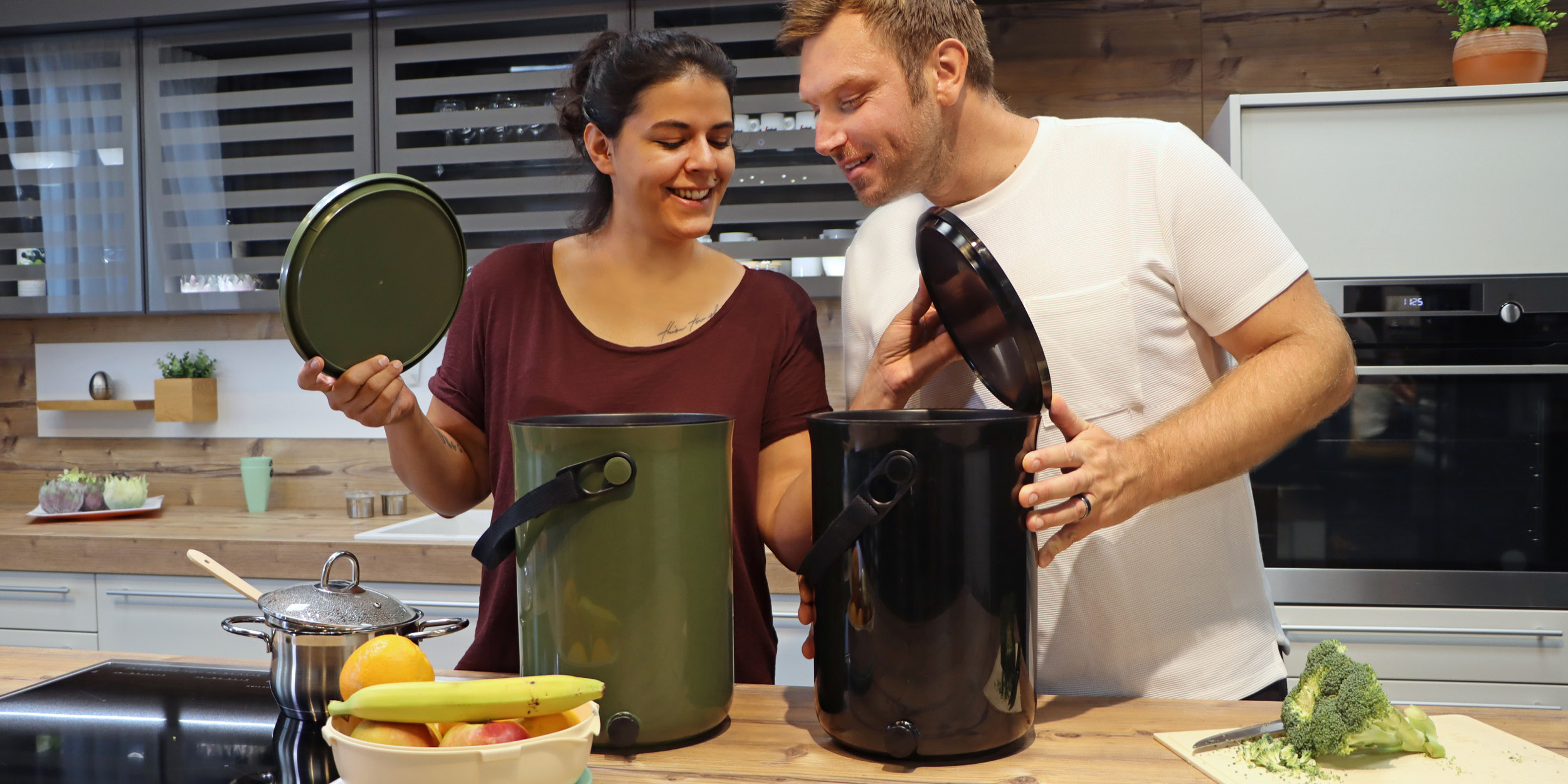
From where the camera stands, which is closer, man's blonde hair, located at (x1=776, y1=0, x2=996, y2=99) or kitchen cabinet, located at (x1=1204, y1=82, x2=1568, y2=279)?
man's blonde hair, located at (x1=776, y1=0, x2=996, y2=99)

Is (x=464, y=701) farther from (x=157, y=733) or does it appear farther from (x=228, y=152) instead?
(x=228, y=152)

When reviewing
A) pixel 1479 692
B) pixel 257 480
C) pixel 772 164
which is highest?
pixel 772 164

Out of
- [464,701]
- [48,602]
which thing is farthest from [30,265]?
[464,701]

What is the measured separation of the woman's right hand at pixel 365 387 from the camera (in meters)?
0.89

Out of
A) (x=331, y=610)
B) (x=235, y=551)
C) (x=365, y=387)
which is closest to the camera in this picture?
(x=331, y=610)

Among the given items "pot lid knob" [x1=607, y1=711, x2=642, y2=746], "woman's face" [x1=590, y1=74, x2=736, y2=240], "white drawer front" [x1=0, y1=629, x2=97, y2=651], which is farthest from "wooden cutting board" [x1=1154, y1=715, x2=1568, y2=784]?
"white drawer front" [x1=0, y1=629, x2=97, y2=651]

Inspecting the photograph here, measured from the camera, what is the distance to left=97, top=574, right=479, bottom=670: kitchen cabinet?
236 centimetres

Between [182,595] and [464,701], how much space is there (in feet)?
6.91

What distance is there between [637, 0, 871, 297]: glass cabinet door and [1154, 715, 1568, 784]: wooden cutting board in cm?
177

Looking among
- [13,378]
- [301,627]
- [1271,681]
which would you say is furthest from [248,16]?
[1271,681]

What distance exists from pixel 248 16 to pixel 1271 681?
267 centimetres

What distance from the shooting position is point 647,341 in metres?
1.26

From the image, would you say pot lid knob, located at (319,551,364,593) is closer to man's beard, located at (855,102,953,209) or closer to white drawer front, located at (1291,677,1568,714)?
man's beard, located at (855,102,953,209)

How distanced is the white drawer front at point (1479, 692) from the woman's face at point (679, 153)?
5.24 feet
